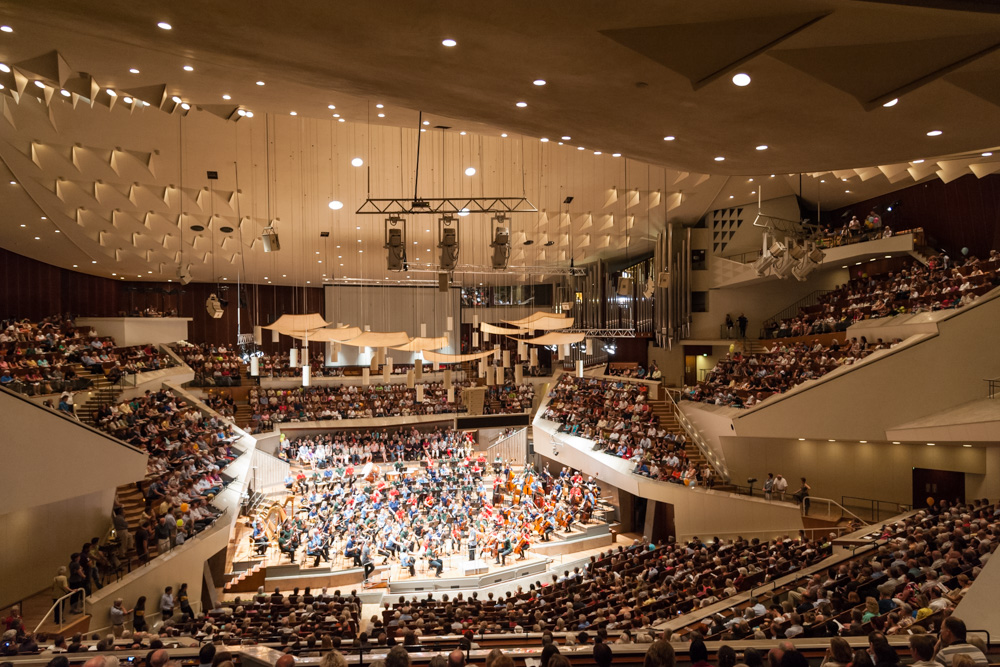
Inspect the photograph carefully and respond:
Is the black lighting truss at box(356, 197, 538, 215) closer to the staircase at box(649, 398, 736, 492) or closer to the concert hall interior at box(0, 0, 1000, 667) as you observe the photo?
the concert hall interior at box(0, 0, 1000, 667)

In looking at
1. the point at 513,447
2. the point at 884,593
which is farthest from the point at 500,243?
the point at 513,447

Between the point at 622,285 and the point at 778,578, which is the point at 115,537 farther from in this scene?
the point at 622,285

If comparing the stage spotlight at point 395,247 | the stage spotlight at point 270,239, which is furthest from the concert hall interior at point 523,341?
the stage spotlight at point 270,239

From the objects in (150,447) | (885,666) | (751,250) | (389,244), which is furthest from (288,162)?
(751,250)

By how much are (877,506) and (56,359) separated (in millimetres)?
18556

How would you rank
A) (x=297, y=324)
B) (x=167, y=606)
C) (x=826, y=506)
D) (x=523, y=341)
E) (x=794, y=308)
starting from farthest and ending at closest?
1. (x=794, y=308)
2. (x=523, y=341)
3. (x=826, y=506)
4. (x=297, y=324)
5. (x=167, y=606)

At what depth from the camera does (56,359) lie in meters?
14.7

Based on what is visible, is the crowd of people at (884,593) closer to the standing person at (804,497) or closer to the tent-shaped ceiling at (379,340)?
the standing person at (804,497)

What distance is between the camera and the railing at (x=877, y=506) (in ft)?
45.0

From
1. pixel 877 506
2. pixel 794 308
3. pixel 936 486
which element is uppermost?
pixel 794 308

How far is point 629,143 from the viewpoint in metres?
6.27

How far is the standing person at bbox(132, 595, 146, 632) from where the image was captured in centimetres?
941

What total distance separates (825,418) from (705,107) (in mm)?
10104

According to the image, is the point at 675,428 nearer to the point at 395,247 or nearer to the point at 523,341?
the point at 523,341
